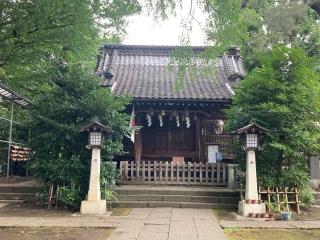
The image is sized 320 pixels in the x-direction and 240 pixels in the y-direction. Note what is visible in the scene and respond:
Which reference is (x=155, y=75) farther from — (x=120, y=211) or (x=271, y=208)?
(x=271, y=208)

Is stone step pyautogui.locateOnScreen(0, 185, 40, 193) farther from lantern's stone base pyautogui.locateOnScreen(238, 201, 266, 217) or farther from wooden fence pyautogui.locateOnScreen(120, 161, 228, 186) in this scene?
lantern's stone base pyautogui.locateOnScreen(238, 201, 266, 217)

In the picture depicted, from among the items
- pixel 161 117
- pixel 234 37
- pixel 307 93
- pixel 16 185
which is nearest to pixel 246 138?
pixel 307 93

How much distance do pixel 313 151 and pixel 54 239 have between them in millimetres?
8683

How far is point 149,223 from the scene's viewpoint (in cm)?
970

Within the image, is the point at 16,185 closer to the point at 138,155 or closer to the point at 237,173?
the point at 138,155

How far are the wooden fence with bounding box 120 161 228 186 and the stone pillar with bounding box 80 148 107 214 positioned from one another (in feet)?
12.0

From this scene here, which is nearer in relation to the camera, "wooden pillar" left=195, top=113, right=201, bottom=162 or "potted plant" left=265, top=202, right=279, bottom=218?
"potted plant" left=265, top=202, right=279, bottom=218

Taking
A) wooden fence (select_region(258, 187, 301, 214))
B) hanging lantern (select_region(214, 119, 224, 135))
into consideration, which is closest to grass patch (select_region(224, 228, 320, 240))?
wooden fence (select_region(258, 187, 301, 214))

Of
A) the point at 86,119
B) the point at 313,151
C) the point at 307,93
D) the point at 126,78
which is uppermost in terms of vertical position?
the point at 126,78

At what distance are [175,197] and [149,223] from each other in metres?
3.38

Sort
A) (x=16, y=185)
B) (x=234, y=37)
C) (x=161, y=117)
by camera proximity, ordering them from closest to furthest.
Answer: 1. (x=234, y=37)
2. (x=16, y=185)
3. (x=161, y=117)

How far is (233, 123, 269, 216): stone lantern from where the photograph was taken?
1112 cm

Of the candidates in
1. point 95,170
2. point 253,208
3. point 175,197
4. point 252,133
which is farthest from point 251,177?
point 95,170

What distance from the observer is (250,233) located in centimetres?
892
